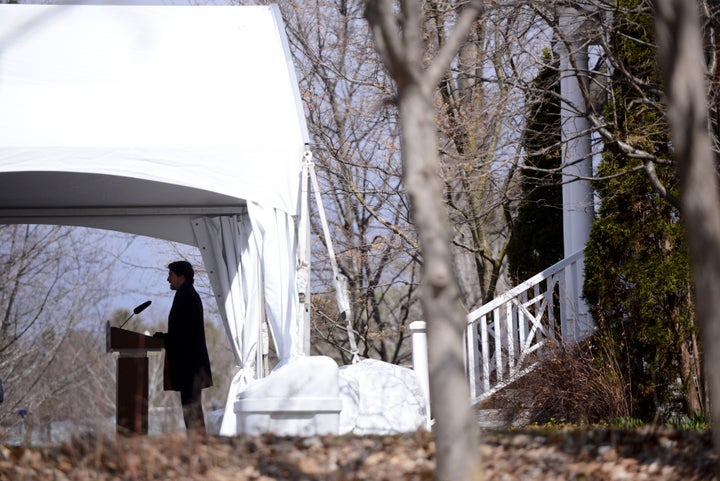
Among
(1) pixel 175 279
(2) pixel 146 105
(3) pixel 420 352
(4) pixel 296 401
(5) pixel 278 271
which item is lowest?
(4) pixel 296 401

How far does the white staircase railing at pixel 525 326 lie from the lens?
888 cm

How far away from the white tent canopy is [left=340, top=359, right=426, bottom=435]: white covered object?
2.32 ft

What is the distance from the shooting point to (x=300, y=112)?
7523 mm

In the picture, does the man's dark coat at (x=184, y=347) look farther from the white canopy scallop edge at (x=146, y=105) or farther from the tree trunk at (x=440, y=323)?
the tree trunk at (x=440, y=323)

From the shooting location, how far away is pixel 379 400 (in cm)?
661

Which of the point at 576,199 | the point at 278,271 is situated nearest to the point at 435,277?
the point at 278,271

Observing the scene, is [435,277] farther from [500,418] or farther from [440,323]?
[500,418]

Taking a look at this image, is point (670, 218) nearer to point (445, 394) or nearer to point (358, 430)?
point (358, 430)

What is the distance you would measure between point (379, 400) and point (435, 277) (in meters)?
3.49

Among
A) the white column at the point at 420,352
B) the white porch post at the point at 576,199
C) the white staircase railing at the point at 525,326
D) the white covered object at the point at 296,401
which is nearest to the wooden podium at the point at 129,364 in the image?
the white covered object at the point at 296,401

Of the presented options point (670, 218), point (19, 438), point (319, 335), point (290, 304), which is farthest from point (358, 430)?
point (319, 335)

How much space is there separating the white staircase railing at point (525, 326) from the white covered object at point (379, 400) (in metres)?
2.09

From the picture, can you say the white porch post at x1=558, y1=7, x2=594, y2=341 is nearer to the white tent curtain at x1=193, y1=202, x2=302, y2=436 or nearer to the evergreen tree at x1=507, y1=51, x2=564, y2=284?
the evergreen tree at x1=507, y1=51, x2=564, y2=284

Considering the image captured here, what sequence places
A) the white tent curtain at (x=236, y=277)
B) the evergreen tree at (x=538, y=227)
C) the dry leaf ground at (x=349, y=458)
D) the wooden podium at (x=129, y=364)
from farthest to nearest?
1. the evergreen tree at (x=538, y=227)
2. the white tent curtain at (x=236, y=277)
3. the wooden podium at (x=129, y=364)
4. the dry leaf ground at (x=349, y=458)
